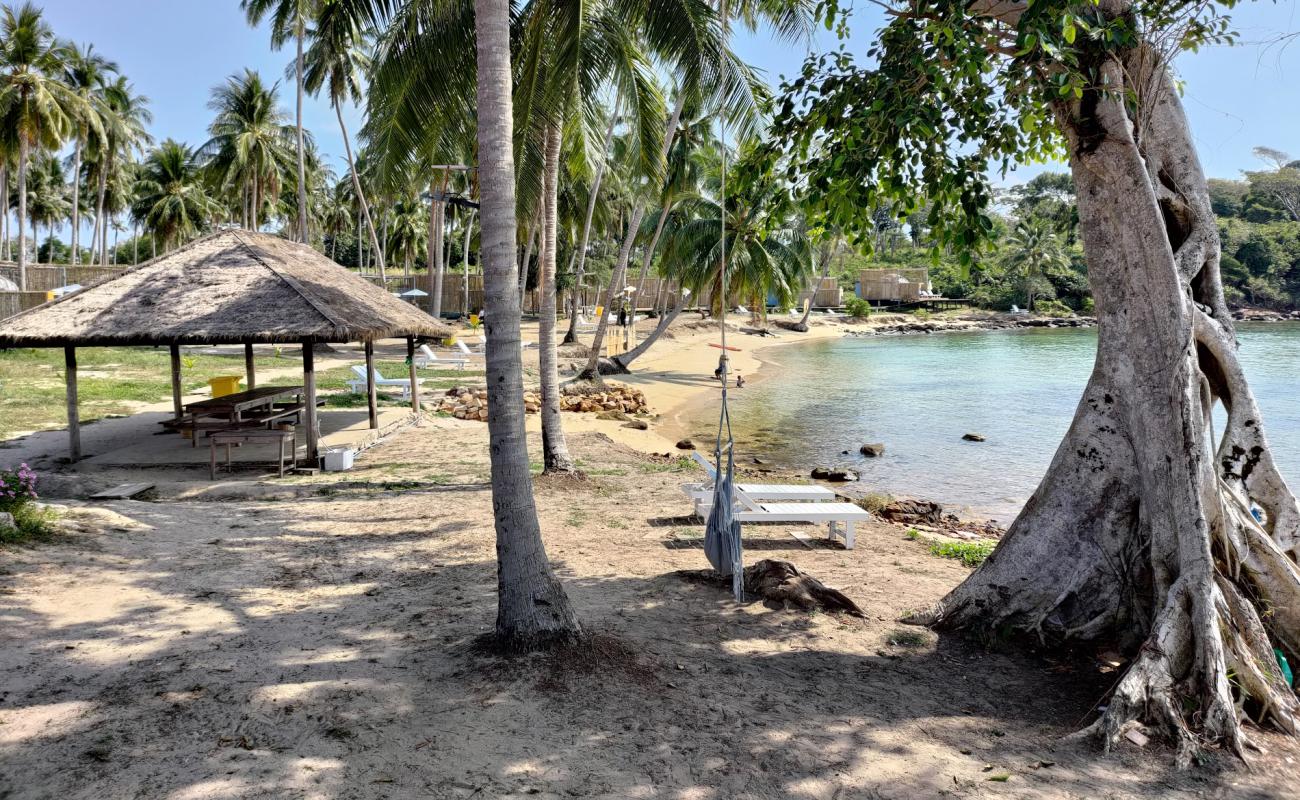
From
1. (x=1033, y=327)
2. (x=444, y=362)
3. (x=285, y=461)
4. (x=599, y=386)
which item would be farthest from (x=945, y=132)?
(x=1033, y=327)

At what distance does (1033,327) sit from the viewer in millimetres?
61438

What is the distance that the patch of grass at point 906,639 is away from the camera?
16.8ft

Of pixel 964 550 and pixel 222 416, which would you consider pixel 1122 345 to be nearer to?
pixel 964 550

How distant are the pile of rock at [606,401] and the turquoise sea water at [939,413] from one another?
1.47m

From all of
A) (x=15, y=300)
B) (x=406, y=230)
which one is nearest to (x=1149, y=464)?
(x=15, y=300)

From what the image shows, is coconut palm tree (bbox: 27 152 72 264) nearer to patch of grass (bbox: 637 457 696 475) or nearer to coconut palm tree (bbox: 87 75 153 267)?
coconut palm tree (bbox: 87 75 153 267)

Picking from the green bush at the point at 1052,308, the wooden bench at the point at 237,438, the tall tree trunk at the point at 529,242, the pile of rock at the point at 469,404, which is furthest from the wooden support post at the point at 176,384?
the green bush at the point at 1052,308

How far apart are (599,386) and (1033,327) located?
49.3 meters

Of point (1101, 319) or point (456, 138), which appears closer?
point (1101, 319)

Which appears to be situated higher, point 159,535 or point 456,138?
point 456,138

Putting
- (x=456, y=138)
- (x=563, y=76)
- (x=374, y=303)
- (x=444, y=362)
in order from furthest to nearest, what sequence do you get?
1. (x=444, y=362)
2. (x=374, y=303)
3. (x=456, y=138)
4. (x=563, y=76)

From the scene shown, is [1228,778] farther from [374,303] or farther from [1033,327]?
[1033,327]

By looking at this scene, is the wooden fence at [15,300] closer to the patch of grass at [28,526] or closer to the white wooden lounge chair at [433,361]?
the white wooden lounge chair at [433,361]

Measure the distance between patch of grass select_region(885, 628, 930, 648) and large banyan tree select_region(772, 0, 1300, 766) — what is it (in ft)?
0.82
